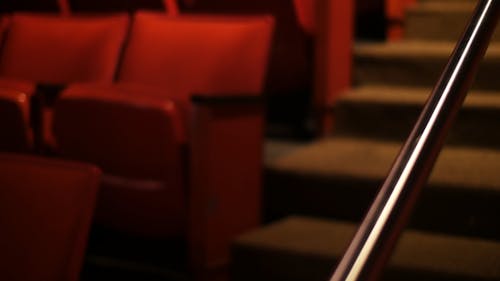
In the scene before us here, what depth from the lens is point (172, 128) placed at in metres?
1.08

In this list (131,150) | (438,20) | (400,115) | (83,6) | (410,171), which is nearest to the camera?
(410,171)

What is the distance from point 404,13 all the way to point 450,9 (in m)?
0.10

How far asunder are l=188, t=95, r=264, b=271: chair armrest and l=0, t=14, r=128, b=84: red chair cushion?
0.36m

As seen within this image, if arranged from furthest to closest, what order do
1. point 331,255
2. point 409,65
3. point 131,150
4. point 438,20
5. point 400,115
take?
point 438,20 < point 409,65 < point 400,115 < point 131,150 < point 331,255

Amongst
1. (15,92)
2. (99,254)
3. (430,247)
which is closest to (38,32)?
(15,92)

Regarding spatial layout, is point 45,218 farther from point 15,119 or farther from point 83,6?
→ point 83,6

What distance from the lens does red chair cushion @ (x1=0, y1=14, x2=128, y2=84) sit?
144 centimetres

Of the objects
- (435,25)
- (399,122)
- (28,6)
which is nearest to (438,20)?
(435,25)

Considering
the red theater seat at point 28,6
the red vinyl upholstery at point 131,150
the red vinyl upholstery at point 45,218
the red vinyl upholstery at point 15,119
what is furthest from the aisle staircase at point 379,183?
the red theater seat at point 28,6

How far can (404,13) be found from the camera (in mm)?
1664

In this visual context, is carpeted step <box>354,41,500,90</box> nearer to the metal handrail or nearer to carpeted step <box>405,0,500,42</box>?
carpeted step <box>405,0,500,42</box>

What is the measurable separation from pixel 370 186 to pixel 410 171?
620 millimetres

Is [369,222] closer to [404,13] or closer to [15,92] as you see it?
[15,92]

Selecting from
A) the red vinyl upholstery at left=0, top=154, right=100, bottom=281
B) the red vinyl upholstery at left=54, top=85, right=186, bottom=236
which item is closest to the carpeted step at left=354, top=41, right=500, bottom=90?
Result: the red vinyl upholstery at left=54, top=85, right=186, bottom=236
